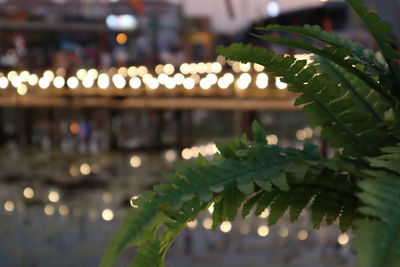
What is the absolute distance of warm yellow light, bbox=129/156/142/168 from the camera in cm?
1142

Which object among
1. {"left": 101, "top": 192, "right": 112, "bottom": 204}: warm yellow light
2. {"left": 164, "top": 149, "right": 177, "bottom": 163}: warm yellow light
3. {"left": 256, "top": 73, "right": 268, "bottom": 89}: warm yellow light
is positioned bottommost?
{"left": 164, "top": 149, "right": 177, "bottom": 163}: warm yellow light

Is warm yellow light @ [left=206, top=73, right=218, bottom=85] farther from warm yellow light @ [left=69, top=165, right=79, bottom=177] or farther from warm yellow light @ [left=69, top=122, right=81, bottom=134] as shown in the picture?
warm yellow light @ [left=69, top=122, right=81, bottom=134]

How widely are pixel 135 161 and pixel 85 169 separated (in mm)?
1323

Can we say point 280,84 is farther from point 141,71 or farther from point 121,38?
point 121,38

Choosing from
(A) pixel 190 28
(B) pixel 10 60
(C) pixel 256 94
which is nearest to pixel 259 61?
(C) pixel 256 94

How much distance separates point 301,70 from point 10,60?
1823 centimetres

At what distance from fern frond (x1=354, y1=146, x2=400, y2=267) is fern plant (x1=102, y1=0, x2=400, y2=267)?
0.02m

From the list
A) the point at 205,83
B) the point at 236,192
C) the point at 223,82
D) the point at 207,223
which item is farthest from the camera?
the point at 205,83

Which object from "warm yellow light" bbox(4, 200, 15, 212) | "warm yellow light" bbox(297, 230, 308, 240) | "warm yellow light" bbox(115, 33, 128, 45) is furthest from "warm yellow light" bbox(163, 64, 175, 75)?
"warm yellow light" bbox(115, 33, 128, 45)

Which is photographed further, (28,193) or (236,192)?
(28,193)

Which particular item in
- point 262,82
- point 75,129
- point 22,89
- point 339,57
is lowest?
point 75,129

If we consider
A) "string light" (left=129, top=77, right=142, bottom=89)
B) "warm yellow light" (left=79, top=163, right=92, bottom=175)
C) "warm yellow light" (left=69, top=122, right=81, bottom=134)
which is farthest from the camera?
"warm yellow light" (left=69, top=122, right=81, bottom=134)

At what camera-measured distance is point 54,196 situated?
27.8 ft

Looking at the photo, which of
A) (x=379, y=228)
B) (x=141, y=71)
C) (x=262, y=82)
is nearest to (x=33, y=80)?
(x=141, y=71)
